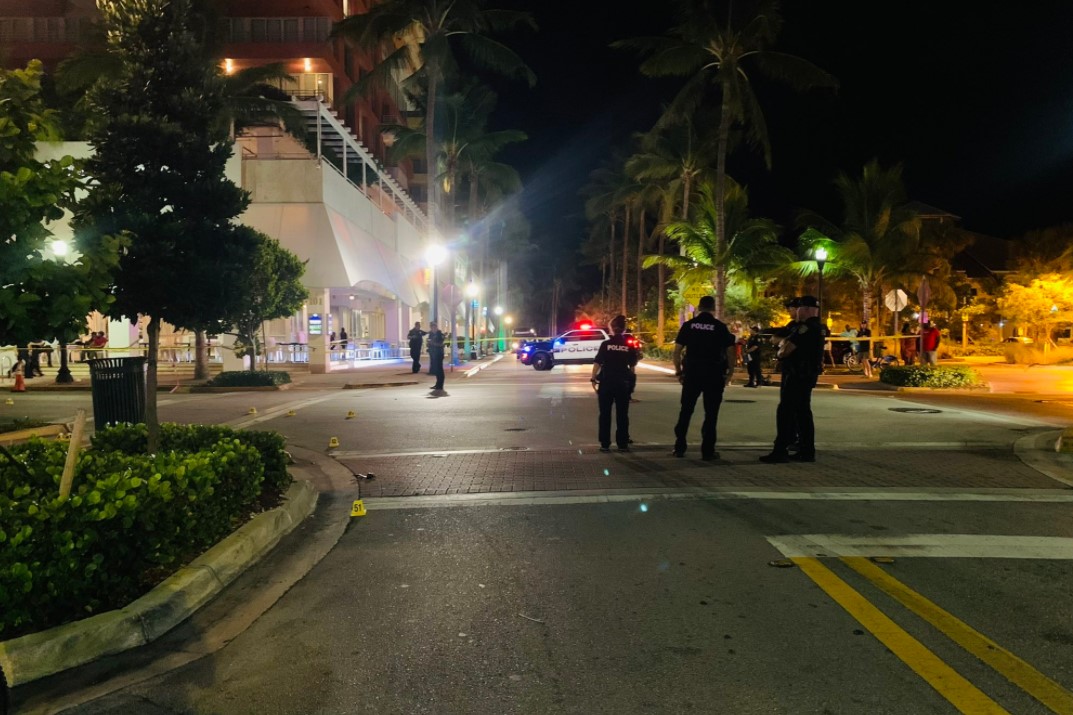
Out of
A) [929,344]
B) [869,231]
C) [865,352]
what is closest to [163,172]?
[929,344]

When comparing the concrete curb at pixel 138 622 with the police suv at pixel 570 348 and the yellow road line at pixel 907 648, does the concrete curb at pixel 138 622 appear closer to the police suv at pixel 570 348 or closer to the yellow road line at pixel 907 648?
the yellow road line at pixel 907 648

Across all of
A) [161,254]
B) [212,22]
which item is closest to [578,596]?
[161,254]

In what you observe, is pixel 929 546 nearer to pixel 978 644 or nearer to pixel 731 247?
pixel 978 644

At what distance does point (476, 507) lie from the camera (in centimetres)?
706

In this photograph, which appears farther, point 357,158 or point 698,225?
point 357,158

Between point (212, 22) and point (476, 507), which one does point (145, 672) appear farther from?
point (212, 22)

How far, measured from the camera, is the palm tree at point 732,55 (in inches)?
961

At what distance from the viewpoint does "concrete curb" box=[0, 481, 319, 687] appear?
12.2 feet

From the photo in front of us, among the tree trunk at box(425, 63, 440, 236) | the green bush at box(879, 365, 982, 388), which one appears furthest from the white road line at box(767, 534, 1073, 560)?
the tree trunk at box(425, 63, 440, 236)

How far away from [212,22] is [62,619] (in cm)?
2552

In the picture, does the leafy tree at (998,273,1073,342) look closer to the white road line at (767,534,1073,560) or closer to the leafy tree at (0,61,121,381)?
the white road line at (767,534,1073,560)

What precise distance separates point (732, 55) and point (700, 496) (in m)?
21.6

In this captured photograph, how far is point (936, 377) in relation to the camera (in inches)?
758

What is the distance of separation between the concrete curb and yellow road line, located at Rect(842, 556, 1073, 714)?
13.9ft
